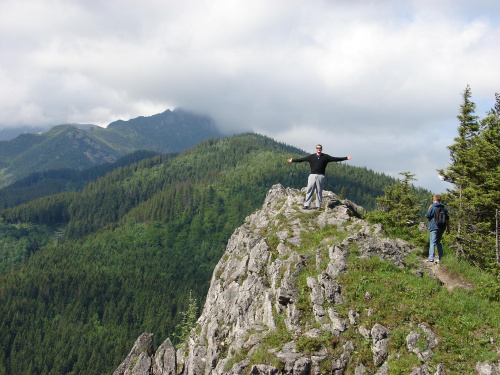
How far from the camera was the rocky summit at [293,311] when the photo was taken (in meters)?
16.2

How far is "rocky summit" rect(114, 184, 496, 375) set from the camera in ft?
53.0

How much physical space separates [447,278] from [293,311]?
8626 millimetres

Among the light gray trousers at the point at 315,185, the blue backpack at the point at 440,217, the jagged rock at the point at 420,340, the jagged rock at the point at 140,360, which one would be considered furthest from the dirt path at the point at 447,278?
the jagged rock at the point at 140,360

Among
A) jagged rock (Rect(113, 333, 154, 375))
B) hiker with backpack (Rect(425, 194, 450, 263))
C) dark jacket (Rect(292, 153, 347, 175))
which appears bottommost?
jagged rock (Rect(113, 333, 154, 375))

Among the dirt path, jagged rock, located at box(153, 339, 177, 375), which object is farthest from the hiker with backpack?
jagged rock, located at box(153, 339, 177, 375)

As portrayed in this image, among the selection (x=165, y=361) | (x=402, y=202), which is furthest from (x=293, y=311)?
(x=402, y=202)

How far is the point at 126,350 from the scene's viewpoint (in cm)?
14062

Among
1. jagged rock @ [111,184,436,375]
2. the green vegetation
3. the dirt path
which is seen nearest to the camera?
the green vegetation

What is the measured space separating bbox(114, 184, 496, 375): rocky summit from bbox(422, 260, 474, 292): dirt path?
150cm

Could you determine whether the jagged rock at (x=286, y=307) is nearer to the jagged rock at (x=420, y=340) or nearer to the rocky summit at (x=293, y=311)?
the rocky summit at (x=293, y=311)

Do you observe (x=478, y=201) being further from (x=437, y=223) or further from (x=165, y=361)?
(x=165, y=361)

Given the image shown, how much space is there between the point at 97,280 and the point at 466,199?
20140 centimetres

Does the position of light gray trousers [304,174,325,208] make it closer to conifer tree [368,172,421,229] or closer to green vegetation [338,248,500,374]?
green vegetation [338,248,500,374]

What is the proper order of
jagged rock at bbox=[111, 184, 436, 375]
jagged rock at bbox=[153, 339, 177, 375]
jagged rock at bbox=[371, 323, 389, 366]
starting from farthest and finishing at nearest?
jagged rock at bbox=[153, 339, 177, 375] → jagged rock at bbox=[111, 184, 436, 375] → jagged rock at bbox=[371, 323, 389, 366]
